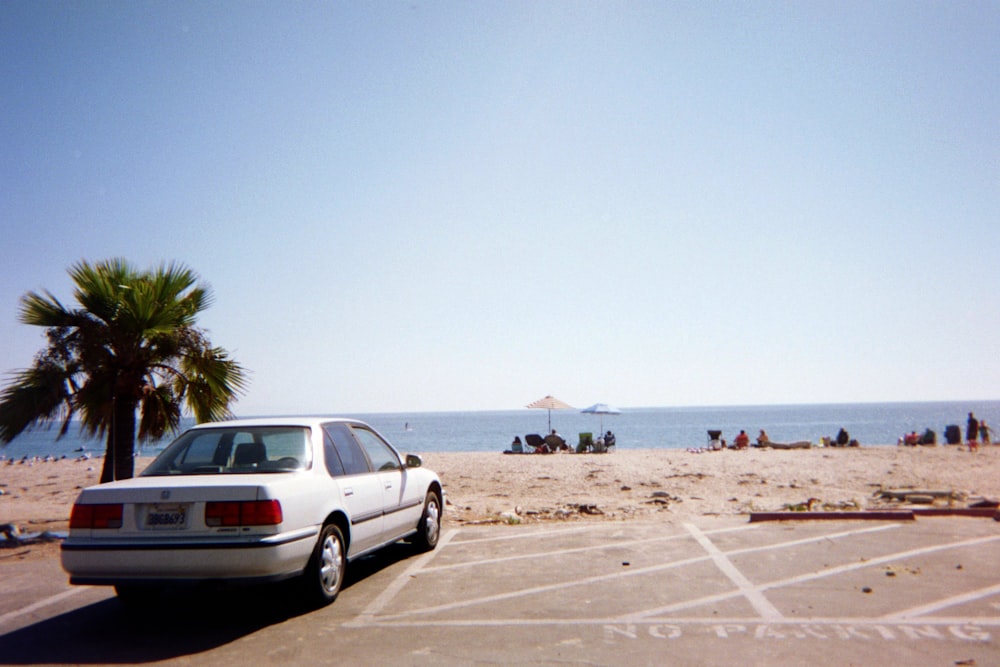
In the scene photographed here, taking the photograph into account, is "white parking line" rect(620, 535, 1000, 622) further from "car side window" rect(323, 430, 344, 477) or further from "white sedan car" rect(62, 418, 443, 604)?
"car side window" rect(323, 430, 344, 477)

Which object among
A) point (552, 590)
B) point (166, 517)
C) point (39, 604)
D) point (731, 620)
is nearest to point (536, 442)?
point (552, 590)

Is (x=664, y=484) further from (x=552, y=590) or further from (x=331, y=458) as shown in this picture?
(x=331, y=458)

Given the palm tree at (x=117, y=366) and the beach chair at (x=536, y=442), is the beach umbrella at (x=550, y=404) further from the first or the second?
the palm tree at (x=117, y=366)

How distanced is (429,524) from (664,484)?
10353 mm

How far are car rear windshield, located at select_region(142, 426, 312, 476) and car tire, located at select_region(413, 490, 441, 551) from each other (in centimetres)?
203

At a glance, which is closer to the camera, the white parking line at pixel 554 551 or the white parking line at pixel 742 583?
the white parking line at pixel 742 583

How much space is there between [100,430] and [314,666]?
24.7 ft

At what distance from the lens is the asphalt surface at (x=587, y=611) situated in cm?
454

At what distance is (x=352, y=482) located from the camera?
6250 millimetres

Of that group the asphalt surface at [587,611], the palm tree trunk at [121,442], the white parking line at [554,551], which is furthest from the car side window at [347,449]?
the palm tree trunk at [121,442]

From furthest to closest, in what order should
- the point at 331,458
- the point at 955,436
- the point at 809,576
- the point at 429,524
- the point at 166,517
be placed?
1. the point at 955,436
2. the point at 429,524
3. the point at 809,576
4. the point at 331,458
5. the point at 166,517

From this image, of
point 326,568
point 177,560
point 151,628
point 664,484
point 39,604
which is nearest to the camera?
point 177,560

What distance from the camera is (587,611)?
546cm

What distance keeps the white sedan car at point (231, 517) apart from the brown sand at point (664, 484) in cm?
517
